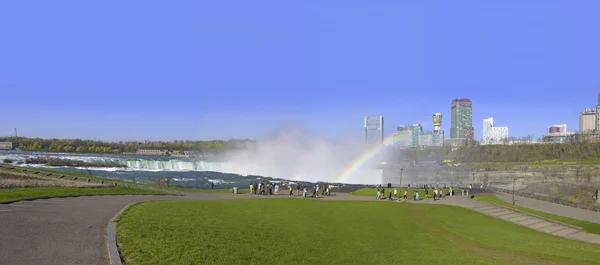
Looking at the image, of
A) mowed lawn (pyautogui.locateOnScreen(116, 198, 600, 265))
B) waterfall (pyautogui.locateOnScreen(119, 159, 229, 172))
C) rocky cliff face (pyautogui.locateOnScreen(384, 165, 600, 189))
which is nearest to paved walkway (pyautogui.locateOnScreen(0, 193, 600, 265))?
mowed lawn (pyautogui.locateOnScreen(116, 198, 600, 265))

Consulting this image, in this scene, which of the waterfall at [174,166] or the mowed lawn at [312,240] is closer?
the mowed lawn at [312,240]

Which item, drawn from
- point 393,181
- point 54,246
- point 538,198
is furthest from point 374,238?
point 393,181

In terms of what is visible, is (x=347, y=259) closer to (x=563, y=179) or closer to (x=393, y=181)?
(x=393, y=181)

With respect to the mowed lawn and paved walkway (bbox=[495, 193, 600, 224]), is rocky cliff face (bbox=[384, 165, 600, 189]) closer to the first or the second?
paved walkway (bbox=[495, 193, 600, 224])

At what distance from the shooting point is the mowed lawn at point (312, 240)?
11445mm

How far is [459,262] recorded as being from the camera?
1442cm

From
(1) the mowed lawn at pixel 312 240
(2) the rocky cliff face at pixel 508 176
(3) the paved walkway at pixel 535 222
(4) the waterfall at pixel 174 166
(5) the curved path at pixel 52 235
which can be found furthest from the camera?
(4) the waterfall at pixel 174 166

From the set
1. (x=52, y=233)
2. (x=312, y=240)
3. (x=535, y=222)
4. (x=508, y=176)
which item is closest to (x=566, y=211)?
(x=535, y=222)

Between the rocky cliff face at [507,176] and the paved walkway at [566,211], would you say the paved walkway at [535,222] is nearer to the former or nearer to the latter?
the paved walkway at [566,211]

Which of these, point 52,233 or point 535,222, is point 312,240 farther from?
point 535,222

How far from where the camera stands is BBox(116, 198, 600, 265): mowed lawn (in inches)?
451

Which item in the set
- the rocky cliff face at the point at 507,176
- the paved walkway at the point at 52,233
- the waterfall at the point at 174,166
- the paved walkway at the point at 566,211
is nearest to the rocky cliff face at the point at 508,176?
the rocky cliff face at the point at 507,176

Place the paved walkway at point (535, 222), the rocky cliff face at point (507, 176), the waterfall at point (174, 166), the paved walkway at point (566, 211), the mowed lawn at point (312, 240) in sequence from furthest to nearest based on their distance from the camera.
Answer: the waterfall at point (174, 166)
the rocky cliff face at point (507, 176)
the paved walkway at point (566, 211)
the paved walkway at point (535, 222)
the mowed lawn at point (312, 240)

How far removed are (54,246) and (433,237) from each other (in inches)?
673
